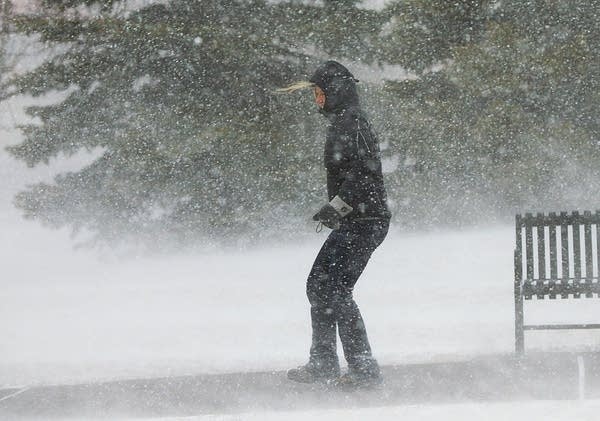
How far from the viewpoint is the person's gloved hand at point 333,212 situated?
16.9ft

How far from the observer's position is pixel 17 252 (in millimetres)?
17906

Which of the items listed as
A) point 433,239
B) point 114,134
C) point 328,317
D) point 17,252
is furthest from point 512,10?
point 17,252

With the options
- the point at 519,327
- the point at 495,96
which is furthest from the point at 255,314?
the point at 495,96

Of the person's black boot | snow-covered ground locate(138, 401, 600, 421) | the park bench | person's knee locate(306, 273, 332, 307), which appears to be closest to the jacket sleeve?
person's knee locate(306, 273, 332, 307)

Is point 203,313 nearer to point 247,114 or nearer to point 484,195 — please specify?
point 247,114

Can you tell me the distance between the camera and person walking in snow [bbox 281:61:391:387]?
5254 millimetres

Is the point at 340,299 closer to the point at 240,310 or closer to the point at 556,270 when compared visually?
the point at 556,270

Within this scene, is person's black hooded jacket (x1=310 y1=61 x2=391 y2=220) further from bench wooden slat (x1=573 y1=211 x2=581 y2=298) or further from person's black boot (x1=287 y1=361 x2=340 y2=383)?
bench wooden slat (x1=573 y1=211 x2=581 y2=298)

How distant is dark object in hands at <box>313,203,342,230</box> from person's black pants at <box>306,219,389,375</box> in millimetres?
146

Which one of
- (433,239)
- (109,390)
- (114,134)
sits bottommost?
(109,390)

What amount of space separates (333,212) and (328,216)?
4 cm

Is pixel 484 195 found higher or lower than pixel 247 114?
lower

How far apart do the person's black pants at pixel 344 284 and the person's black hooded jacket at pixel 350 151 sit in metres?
0.12

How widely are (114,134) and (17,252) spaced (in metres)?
5.73
